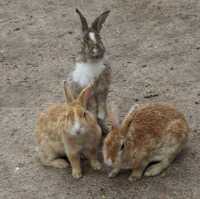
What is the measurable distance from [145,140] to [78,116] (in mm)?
703

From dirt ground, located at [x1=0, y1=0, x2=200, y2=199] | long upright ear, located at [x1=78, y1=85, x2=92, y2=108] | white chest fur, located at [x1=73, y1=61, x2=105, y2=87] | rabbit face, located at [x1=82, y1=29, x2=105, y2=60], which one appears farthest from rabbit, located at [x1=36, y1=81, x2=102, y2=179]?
rabbit face, located at [x1=82, y1=29, x2=105, y2=60]

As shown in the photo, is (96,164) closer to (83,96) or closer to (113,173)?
(113,173)

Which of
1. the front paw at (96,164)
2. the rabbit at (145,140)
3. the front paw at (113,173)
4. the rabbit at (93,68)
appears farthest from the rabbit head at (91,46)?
the front paw at (113,173)

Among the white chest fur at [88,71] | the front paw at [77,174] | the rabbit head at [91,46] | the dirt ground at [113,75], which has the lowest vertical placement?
the dirt ground at [113,75]

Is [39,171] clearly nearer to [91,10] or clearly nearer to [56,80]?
[56,80]

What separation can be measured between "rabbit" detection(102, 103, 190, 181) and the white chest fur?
22.3 inches

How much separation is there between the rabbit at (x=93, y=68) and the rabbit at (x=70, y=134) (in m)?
0.36

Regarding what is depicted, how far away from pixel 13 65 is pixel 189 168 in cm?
324

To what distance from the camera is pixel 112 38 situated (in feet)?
26.5

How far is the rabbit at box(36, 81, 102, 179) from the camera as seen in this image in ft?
16.3

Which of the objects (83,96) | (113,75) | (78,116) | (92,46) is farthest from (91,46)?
(113,75)

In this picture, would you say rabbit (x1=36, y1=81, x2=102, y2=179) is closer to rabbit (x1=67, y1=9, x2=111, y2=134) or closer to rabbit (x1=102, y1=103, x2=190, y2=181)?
rabbit (x1=102, y1=103, x2=190, y2=181)

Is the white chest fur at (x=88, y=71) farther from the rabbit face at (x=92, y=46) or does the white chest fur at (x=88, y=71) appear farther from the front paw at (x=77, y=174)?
the front paw at (x=77, y=174)

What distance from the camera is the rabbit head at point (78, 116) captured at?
193 inches
